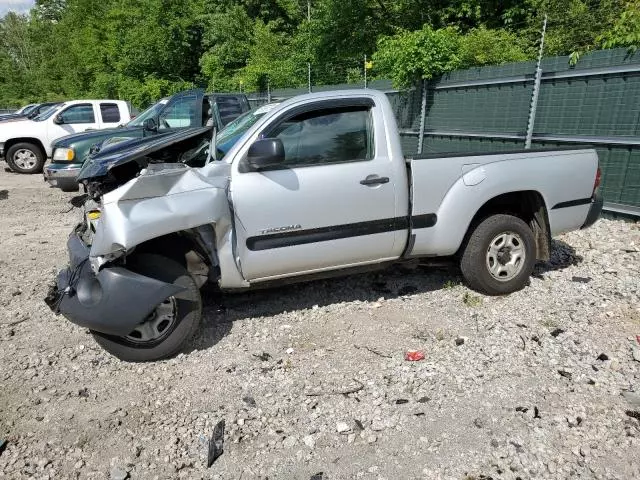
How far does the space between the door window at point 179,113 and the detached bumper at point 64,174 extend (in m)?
1.84

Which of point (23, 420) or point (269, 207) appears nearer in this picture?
point (23, 420)

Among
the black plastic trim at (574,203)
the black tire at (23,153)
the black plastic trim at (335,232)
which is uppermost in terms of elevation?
the black plastic trim at (335,232)

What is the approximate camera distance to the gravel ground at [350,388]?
8.77ft

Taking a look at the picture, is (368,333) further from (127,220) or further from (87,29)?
(87,29)

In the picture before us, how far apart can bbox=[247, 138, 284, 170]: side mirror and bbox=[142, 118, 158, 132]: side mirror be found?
612 cm

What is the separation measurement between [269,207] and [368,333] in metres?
1.32

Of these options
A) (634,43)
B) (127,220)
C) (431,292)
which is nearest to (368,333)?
(431,292)

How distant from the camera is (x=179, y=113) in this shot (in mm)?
9703

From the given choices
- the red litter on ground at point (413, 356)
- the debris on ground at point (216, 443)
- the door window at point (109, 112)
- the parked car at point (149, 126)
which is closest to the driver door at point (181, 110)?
the parked car at point (149, 126)

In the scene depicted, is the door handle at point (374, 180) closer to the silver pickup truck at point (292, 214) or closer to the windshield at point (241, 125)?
the silver pickup truck at point (292, 214)

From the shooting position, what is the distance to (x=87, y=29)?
41.7 m

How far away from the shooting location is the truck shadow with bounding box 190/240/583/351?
14.2ft

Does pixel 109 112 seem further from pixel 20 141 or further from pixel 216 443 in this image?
pixel 216 443

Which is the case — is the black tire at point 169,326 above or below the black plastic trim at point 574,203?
below
